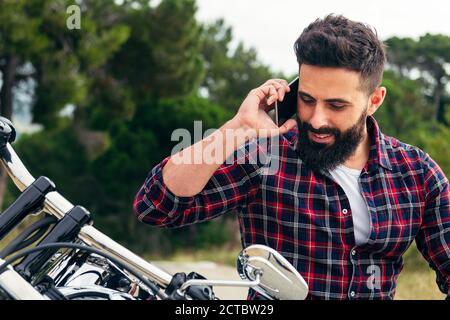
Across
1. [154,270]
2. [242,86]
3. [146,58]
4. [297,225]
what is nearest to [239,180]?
[297,225]

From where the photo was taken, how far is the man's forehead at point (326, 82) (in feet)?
6.62

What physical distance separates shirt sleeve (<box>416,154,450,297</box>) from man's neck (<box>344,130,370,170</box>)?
190 millimetres

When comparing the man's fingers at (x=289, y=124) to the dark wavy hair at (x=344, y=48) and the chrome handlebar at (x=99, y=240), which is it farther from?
the chrome handlebar at (x=99, y=240)

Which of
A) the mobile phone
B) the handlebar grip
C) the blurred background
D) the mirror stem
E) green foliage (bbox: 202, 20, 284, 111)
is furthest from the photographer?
green foliage (bbox: 202, 20, 284, 111)

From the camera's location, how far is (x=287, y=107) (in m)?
2.16

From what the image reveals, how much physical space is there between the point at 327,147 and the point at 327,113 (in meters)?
0.11

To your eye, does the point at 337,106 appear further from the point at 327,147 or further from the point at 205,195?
the point at 205,195

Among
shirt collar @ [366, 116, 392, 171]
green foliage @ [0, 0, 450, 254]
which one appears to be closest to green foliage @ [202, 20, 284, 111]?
green foliage @ [0, 0, 450, 254]

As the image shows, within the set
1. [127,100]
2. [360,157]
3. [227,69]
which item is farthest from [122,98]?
[360,157]

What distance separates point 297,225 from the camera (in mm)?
2148

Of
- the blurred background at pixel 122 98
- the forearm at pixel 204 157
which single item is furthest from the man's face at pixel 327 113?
the blurred background at pixel 122 98

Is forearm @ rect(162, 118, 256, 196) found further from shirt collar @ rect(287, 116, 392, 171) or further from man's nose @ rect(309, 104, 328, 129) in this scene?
shirt collar @ rect(287, 116, 392, 171)

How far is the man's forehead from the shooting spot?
79.4 inches
